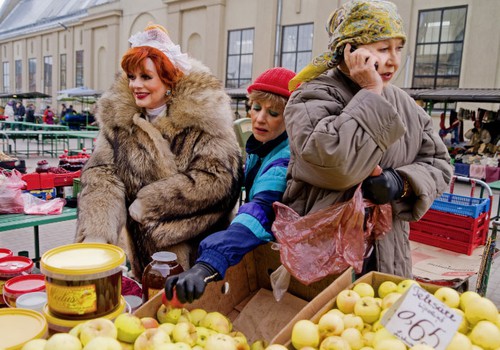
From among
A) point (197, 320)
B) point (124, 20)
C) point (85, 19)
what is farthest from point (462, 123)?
point (85, 19)

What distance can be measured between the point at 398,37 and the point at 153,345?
4.14ft

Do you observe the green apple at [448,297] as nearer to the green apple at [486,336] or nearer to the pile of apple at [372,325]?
the pile of apple at [372,325]

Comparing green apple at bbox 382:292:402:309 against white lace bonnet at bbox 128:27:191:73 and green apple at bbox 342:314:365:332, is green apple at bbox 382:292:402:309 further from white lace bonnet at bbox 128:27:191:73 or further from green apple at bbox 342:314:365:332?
white lace bonnet at bbox 128:27:191:73

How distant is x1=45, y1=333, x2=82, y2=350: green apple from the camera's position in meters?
1.08

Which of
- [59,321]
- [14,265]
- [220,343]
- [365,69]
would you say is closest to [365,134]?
[365,69]

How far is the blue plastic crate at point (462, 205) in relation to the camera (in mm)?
4141

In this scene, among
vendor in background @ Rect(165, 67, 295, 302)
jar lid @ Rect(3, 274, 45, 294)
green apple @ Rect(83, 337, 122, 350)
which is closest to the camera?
green apple @ Rect(83, 337, 122, 350)

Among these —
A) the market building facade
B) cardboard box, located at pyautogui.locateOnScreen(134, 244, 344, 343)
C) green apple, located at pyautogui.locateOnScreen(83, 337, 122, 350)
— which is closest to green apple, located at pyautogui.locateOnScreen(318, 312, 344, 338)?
cardboard box, located at pyautogui.locateOnScreen(134, 244, 344, 343)

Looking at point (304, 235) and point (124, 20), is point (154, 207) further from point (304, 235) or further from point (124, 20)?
point (124, 20)

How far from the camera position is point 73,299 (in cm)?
129

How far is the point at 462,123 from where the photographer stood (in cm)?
1342

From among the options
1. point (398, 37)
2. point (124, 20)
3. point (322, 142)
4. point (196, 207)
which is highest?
point (124, 20)

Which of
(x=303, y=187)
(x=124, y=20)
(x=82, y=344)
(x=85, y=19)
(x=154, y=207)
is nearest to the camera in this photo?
(x=82, y=344)

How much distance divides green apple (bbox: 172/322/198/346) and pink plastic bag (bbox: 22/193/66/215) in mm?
2746
